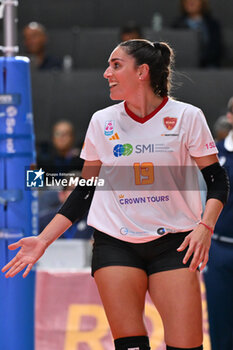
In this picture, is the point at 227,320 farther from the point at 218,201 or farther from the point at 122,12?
the point at 122,12

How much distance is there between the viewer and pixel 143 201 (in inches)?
97.7

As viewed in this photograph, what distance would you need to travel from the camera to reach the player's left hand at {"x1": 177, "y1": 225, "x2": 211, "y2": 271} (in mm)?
2275

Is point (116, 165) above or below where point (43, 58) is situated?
below

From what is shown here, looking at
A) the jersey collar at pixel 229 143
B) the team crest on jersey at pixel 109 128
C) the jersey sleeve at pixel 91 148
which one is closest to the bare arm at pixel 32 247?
the jersey sleeve at pixel 91 148

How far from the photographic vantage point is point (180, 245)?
7.89 feet

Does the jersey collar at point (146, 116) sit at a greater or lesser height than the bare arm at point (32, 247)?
greater

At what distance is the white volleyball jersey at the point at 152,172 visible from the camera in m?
A: 2.46

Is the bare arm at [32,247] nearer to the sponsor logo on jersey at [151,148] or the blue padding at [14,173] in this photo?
the sponsor logo on jersey at [151,148]

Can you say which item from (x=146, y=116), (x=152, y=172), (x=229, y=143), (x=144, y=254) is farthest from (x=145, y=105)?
(x=229, y=143)

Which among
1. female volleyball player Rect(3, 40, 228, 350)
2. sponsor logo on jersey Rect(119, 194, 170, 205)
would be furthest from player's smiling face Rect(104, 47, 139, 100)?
sponsor logo on jersey Rect(119, 194, 170, 205)

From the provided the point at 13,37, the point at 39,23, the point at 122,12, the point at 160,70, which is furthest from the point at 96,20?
the point at 160,70

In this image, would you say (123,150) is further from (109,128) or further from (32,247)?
(32,247)

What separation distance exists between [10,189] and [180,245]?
3.29 ft

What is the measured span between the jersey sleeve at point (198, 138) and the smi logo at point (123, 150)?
217mm
